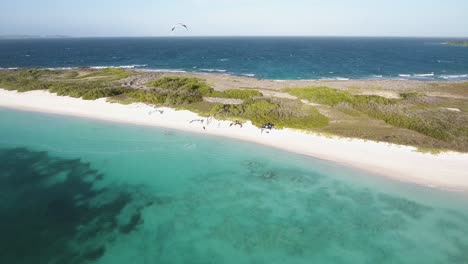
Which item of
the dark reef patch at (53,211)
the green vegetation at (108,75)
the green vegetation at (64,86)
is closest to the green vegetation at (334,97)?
the green vegetation at (64,86)

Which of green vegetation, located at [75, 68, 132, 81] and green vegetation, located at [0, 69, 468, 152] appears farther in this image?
green vegetation, located at [75, 68, 132, 81]

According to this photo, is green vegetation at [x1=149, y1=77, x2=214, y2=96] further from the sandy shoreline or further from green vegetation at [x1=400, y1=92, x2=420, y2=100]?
green vegetation at [x1=400, y1=92, x2=420, y2=100]

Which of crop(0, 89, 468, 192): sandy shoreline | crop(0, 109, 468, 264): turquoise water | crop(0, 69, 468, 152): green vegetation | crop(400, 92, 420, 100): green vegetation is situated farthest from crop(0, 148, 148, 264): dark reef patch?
crop(400, 92, 420, 100): green vegetation

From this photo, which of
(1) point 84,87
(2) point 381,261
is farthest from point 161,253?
(1) point 84,87

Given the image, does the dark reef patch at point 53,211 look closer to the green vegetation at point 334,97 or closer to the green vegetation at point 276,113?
the green vegetation at point 276,113

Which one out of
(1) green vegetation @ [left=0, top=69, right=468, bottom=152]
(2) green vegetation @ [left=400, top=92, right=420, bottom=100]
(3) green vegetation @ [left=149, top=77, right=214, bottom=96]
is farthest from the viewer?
(3) green vegetation @ [left=149, top=77, right=214, bottom=96]

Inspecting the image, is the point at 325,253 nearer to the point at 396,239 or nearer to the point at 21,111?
the point at 396,239
